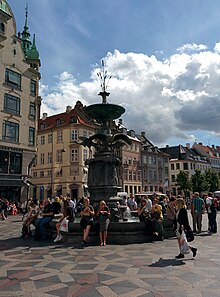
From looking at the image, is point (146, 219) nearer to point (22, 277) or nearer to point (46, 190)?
point (22, 277)

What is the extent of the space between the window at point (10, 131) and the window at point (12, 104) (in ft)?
4.94

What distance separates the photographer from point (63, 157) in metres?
46.9

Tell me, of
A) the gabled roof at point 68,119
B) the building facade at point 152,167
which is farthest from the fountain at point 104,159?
the building facade at point 152,167

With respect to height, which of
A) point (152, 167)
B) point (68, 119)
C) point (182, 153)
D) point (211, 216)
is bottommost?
point (211, 216)

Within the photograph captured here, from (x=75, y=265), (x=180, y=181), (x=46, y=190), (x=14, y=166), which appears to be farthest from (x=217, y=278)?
(x=180, y=181)

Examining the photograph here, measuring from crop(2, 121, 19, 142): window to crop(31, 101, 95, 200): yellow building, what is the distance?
535 inches

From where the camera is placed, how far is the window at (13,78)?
3148 cm

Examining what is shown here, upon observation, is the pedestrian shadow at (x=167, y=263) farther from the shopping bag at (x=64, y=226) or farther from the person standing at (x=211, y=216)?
the person standing at (x=211, y=216)

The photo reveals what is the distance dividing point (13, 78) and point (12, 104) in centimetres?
304

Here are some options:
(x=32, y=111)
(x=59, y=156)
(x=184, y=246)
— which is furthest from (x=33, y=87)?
(x=184, y=246)

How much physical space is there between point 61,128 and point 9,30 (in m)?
19.1

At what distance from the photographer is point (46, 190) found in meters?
47.5

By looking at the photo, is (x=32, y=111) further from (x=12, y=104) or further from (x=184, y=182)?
(x=184, y=182)

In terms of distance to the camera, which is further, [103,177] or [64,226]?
[103,177]
